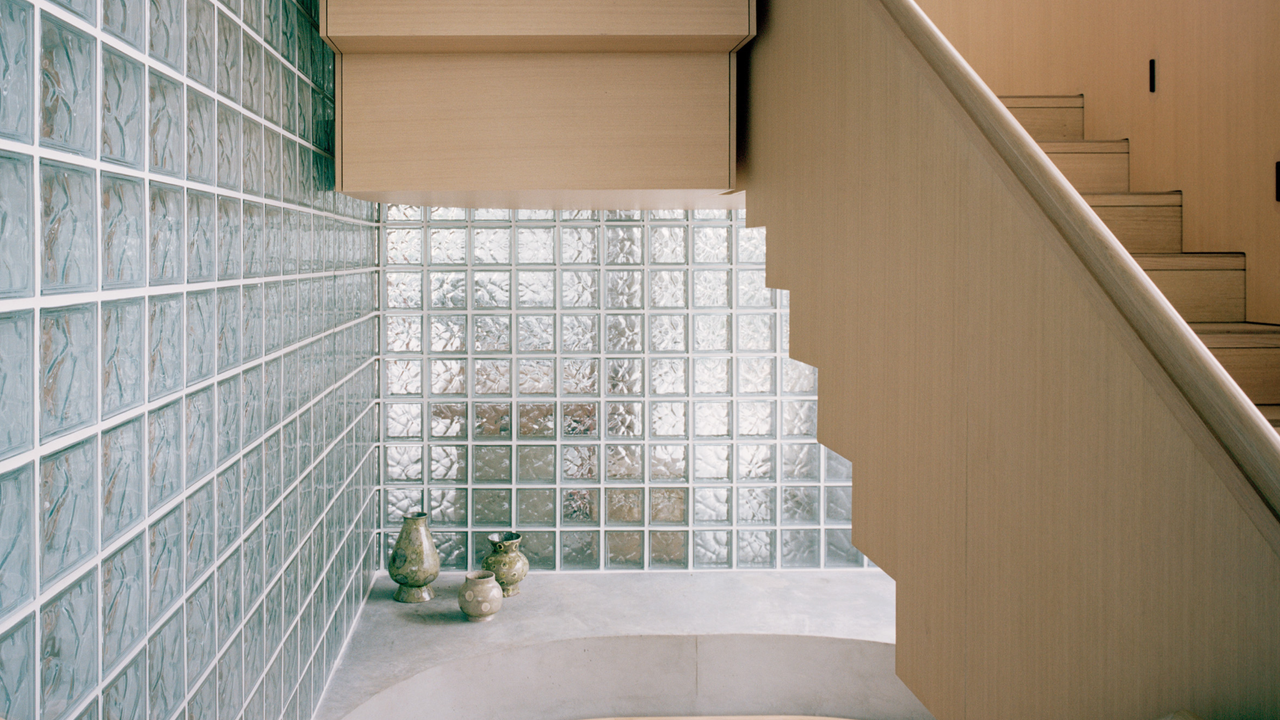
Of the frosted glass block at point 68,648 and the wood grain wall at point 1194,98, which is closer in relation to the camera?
the frosted glass block at point 68,648

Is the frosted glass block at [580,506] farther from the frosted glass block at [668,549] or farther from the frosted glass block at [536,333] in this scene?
the frosted glass block at [536,333]

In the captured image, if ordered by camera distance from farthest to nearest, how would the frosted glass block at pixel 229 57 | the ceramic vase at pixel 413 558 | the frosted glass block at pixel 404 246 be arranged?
1. the frosted glass block at pixel 404 246
2. the ceramic vase at pixel 413 558
3. the frosted glass block at pixel 229 57

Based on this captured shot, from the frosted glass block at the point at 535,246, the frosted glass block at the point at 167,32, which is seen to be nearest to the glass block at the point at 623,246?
the frosted glass block at the point at 535,246

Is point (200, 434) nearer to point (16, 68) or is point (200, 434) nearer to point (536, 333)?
point (16, 68)

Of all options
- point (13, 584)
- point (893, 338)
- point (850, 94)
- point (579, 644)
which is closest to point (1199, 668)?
point (893, 338)

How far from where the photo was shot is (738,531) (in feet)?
12.6

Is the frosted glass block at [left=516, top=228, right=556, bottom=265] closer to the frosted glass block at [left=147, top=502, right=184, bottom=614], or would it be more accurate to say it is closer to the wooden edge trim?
the frosted glass block at [left=147, top=502, right=184, bottom=614]

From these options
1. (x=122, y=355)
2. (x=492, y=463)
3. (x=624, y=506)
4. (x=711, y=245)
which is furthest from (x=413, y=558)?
(x=122, y=355)

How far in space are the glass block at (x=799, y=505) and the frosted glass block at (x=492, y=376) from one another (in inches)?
54.8

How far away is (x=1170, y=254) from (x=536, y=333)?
8.11 feet

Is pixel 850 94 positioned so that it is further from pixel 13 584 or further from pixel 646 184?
pixel 13 584

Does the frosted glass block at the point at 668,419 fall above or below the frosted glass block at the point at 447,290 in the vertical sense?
below

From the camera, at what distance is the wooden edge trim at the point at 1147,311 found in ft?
2.51

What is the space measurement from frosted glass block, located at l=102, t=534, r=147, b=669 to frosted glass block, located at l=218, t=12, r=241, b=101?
0.88m
